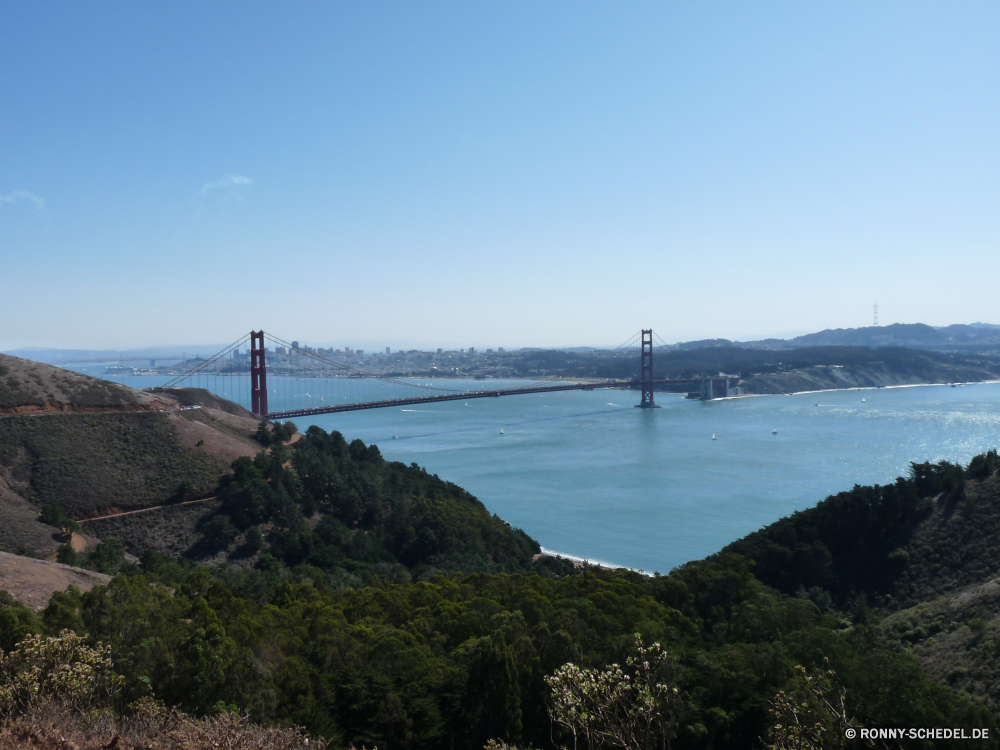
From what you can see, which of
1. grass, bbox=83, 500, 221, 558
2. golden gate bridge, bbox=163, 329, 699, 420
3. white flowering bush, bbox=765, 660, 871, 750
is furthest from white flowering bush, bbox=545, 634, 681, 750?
golden gate bridge, bbox=163, 329, 699, 420

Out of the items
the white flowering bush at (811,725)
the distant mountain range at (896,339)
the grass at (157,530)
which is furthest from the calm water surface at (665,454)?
the distant mountain range at (896,339)

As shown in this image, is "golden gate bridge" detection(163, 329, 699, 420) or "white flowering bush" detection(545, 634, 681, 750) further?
"golden gate bridge" detection(163, 329, 699, 420)

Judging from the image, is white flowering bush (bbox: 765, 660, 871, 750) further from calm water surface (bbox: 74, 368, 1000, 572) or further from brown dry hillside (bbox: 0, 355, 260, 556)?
calm water surface (bbox: 74, 368, 1000, 572)

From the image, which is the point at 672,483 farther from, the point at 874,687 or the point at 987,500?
the point at 874,687

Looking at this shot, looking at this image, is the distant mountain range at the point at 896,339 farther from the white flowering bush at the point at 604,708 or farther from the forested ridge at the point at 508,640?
the white flowering bush at the point at 604,708

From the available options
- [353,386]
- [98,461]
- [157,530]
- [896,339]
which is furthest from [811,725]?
[896,339]

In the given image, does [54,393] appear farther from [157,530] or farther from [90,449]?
[157,530]
